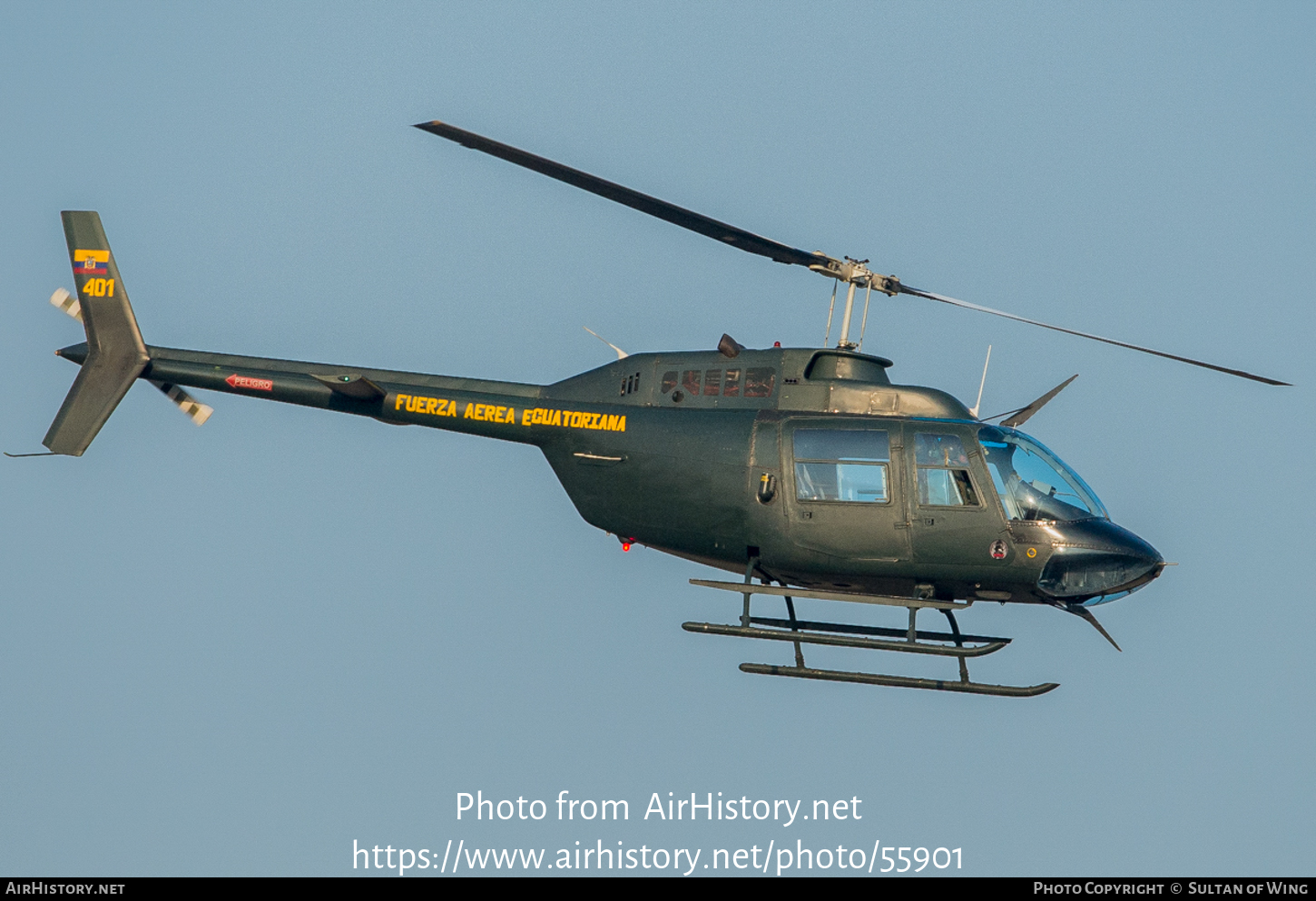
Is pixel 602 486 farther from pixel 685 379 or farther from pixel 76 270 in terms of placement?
pixel 76 270

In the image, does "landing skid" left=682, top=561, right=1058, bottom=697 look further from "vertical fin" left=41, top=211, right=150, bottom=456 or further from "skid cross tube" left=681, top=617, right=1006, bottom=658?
"vertical fin" left=41, top=211, right=150, bottom=456

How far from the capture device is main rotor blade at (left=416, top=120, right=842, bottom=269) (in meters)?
13.9

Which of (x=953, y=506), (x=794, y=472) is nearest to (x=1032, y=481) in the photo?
(x=953, y=506)

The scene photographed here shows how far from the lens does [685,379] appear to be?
16.5 m

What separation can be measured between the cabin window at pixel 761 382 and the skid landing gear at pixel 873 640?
1877 millimetres

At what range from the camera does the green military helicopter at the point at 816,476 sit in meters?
15.2

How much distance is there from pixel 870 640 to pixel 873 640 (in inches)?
2.0

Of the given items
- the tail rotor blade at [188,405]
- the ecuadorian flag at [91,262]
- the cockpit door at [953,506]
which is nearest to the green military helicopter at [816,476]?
the cockpit door at [953,506]

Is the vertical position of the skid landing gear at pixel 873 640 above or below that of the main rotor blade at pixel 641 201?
below

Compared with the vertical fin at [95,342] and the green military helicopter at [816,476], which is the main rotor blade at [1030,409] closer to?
the green military helicopter at [816,476]

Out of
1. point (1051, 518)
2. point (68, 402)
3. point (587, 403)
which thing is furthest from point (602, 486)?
point (68, 402)

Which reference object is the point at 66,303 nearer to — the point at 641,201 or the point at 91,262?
the point at 91,262

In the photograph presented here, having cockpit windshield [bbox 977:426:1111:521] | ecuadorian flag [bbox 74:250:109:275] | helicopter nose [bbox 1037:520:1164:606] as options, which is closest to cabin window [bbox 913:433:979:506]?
cockpit windshield [bbox 977:426:1111:521]

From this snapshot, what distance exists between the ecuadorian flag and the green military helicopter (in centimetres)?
364
